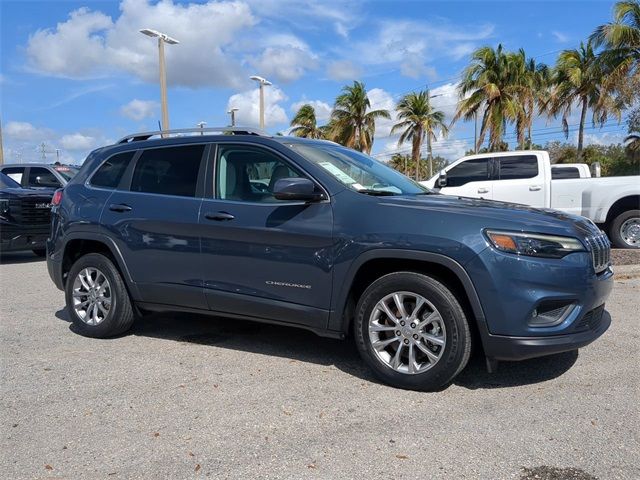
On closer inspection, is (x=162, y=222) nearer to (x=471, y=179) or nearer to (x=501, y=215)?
(x=501, y=215)

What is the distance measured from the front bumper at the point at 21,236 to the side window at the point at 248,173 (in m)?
7.39

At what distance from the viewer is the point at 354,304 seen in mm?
4289

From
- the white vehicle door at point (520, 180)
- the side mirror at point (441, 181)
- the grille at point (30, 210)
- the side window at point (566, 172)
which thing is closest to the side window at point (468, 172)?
the white vehicle door at point (520, 180)

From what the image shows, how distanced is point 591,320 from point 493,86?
2636 cm

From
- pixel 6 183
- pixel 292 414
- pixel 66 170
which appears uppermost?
pixel 66 170

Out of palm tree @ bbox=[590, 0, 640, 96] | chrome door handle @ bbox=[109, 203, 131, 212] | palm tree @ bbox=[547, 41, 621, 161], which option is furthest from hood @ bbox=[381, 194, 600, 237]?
palm tree @ bbox=[547, 41, 621, 161]

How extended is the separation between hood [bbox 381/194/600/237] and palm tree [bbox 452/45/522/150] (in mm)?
25822

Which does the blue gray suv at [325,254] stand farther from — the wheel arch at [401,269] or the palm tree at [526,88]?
the palm tree at [526,88]

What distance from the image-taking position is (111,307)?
17.4 feet

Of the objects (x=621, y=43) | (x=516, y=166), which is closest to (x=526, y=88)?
(x=621, y=43)

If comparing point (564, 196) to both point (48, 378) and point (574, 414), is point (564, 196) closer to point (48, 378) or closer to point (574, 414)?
point (574, 414)

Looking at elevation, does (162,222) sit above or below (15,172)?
below

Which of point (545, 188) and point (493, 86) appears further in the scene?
point (493, 86)

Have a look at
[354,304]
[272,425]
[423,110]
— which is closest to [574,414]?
[354,304]
